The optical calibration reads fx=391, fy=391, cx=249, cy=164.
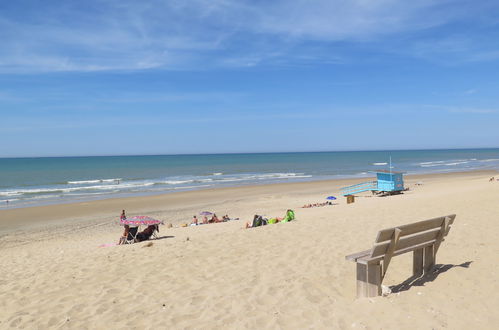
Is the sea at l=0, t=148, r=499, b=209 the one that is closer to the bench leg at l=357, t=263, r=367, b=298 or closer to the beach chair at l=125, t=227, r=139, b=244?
the beach chair at l=125, t=227, r=139, b=244

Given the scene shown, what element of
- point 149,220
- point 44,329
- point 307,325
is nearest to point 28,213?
point 149,220

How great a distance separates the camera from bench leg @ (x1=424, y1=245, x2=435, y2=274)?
5.74m

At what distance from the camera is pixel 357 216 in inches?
473

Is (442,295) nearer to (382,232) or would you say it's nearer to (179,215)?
(382,232)

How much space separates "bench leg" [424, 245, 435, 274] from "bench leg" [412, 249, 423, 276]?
0.42 feet

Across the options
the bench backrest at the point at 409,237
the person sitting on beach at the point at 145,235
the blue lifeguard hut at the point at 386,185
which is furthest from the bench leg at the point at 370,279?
the blue lifeguard hut at the point at 386,185

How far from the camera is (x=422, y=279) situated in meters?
5.51

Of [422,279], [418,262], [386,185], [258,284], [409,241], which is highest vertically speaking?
[409,241]

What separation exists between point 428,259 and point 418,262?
0.70ft

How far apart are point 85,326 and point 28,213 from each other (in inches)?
793

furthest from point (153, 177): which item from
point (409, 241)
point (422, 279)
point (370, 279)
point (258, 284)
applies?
point (370, 279)

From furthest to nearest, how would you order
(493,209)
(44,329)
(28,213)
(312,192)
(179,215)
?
(312,192)
(28,213)
(179,215)
(493,209)
(44,329)

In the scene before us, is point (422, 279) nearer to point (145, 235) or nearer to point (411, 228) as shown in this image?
point (411, 228)

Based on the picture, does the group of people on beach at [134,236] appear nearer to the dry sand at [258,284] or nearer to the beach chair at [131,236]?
the beach chair at [131,236]
